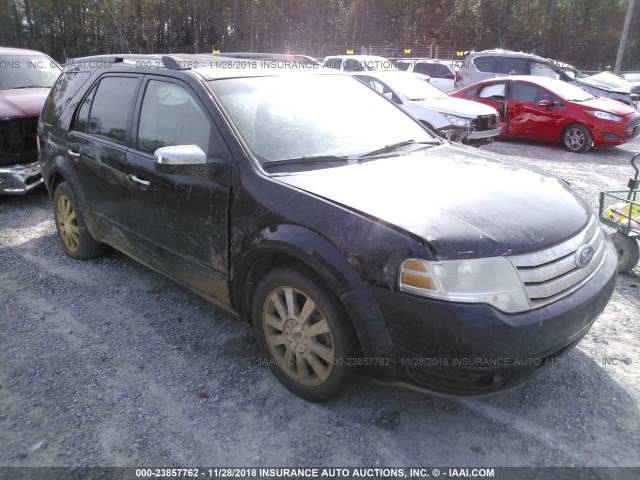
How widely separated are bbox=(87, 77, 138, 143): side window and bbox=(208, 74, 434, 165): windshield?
0.95 m

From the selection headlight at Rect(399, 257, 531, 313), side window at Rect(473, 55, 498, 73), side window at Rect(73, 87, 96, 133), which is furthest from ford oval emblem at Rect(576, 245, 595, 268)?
side window at Rect(473, 55, 498, 73)

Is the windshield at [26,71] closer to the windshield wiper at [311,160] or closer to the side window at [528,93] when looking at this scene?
the windshield wiper at [311,160]

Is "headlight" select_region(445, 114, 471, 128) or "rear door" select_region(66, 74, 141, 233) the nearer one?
"rear door" select_region(66, 74, 141, 233)

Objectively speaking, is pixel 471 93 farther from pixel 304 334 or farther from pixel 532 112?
pixel 304 334

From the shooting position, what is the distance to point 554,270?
240 cm

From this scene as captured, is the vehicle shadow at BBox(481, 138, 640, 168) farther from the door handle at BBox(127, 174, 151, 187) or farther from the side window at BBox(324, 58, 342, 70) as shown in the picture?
the door handle at BBox(127, 174, 151, 187)

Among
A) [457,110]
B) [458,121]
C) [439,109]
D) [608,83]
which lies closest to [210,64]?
[458,121]

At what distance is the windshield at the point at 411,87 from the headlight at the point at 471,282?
819 cm

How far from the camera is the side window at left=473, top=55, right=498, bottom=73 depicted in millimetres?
15164

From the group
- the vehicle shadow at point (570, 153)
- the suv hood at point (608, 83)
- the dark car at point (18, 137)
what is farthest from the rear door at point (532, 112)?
the dark car at point (18, 137)

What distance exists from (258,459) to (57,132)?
3.60m

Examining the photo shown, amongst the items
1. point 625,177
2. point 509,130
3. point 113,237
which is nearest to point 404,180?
point 113,237

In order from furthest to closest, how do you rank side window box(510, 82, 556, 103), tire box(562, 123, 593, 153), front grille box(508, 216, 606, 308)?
1. side window box(510, 82, 556, 103)
2. tire box(562, 123, 593, 153)
3. front grille box(508, 216, 606, 308)

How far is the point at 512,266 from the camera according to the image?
2.27 m
